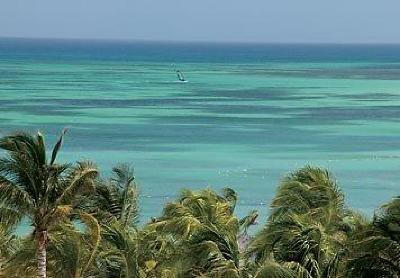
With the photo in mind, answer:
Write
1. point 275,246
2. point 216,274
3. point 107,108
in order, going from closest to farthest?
point 216,274 → point 275,246 → point 107,108

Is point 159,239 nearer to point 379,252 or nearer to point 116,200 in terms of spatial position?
point 116,200

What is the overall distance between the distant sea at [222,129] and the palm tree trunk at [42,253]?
16.6 m

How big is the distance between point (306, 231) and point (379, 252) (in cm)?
150

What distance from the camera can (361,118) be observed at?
191 ft

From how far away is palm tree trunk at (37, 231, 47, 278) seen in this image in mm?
12188

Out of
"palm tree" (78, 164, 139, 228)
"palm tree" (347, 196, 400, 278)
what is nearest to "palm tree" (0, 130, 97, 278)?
"palm tree" (78, 164, 139, 228)

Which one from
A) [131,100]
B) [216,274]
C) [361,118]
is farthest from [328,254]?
[131,100]

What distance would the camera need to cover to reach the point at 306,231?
11.8m

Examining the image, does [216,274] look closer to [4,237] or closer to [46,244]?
[46,244]

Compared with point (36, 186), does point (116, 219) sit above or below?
below

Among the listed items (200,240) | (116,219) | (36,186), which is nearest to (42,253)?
(36,186)

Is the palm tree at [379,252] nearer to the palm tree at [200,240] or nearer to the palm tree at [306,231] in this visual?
the palm tree at [306,231]

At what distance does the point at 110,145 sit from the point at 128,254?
32594 millimetres

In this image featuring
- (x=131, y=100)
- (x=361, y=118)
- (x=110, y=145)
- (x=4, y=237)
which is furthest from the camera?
(x=131, y=100)
